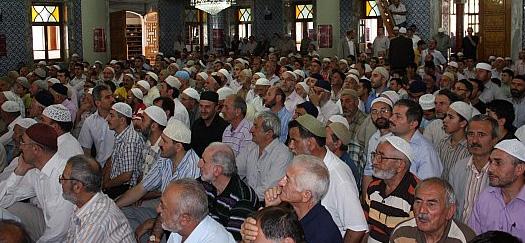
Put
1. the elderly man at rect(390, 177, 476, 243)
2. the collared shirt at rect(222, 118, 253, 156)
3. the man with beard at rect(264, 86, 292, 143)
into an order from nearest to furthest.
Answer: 1. the elderly man at rect(390, 177, 476, 243)
2. the collared shirt at rect(222, 118, 253, 156)
3. the man with beard at rect(264, 86, 292, 143)

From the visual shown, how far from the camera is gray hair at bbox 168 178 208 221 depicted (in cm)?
358

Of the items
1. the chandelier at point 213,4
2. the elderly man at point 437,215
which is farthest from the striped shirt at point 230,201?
the chandelier at point 213,4

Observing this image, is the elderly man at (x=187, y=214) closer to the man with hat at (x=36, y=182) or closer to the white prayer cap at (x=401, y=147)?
the white prayer cap at (x=401, y=147)

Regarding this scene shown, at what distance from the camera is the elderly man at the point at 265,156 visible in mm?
5434

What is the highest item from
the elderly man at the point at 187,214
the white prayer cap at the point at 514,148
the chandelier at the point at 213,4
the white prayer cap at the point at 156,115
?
the chandelier at the point at 213,4

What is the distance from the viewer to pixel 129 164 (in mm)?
6219

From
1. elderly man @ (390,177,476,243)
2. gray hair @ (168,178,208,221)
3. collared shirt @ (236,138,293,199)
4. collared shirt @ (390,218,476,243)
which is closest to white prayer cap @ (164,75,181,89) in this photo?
collared shirt @ (236,138,293,199)

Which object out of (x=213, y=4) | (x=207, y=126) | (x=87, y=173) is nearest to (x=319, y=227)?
(x=87, y=173)

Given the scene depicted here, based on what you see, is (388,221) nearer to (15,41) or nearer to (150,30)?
(15,41)

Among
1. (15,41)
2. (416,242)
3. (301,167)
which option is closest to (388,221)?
(416,242)

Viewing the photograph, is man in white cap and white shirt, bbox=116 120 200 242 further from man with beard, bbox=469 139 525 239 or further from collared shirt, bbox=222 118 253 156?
man with beard, bbox=469 139 525 239

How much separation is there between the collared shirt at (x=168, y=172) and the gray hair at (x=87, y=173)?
944mm

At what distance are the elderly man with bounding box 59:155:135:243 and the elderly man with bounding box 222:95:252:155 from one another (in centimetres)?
238

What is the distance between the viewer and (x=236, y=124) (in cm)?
669
